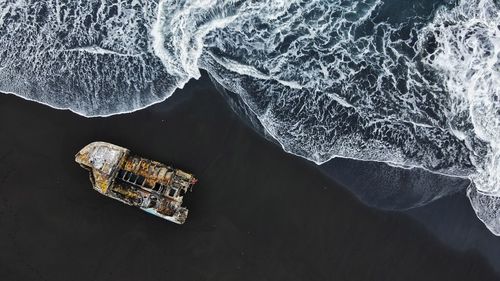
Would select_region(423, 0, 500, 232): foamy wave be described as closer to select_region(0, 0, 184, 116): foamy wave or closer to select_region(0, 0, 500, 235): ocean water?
select_region(0, 0, 500, 235): ocean water

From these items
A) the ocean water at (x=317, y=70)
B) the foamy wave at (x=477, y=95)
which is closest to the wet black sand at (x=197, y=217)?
the ocean water at (x=317, y=70)

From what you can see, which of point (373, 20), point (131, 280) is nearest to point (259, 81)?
point (373, 20)

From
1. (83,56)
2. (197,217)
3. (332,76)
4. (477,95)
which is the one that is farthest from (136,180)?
(477,95)

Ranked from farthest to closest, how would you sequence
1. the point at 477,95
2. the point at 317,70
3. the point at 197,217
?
the point at 317,70
the point at 477,95
the point at 197,217

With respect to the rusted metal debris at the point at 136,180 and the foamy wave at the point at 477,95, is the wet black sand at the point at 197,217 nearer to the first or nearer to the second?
the rusted metal debris at the point at 136,180

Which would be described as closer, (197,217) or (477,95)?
(197,217)

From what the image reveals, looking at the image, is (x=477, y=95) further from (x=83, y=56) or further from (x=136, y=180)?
(x=83, y=56)
